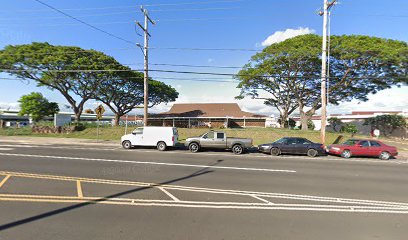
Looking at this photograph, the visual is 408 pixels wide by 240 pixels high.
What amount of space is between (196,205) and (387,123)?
1334 inches

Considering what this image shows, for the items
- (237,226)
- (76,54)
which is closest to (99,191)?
(237,226)

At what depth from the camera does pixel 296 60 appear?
2761 centimetres

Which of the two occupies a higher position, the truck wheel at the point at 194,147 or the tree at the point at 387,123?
the tree at the point at 387,123

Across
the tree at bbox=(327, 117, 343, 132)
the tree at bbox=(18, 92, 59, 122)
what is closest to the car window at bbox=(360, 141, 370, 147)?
the tree at bbox=(327, 117, 343, 132)

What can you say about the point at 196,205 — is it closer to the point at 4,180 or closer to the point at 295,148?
the point at 4,180

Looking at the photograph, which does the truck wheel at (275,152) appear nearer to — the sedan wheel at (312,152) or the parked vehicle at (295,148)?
the parked vehicle at (295,148)

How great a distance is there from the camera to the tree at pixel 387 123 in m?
29.5

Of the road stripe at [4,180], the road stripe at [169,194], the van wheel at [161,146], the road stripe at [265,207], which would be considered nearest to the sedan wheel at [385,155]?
the road stripe at [265,207]

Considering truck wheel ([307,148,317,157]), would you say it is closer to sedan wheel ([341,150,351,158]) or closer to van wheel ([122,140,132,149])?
sedan wheel ([341,150,351,158])

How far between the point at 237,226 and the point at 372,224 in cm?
263

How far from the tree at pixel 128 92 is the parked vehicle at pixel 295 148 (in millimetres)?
24106

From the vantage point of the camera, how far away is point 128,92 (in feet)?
140

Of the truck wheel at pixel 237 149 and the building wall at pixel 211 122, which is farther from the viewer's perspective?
the building wall at pixel 211 122

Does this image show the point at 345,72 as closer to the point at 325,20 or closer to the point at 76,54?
the point at 325,20
